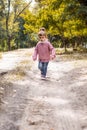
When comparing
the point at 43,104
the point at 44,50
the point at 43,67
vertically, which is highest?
the point at 44,50

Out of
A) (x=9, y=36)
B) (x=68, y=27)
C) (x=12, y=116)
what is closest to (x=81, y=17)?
(x=68, y=27)

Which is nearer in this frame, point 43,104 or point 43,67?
point 43,104

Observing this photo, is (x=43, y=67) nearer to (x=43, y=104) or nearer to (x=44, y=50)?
(x=44, y=50)

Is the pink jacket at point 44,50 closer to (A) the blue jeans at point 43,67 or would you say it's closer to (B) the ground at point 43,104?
(A) the blue jeans at point 43,67

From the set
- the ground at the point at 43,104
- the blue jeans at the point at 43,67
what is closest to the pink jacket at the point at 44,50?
the blue jeans at the point at 43,67

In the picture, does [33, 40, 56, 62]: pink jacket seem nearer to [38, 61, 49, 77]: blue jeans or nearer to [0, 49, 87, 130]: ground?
[38, 61, 49, 77]: blue jeans

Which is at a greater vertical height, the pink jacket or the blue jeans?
the pink jacket

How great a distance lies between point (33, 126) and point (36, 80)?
713 cm

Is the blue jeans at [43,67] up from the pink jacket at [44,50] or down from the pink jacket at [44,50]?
down

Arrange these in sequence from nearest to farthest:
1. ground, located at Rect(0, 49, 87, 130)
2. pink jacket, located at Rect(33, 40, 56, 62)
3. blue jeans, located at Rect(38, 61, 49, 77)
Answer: ground, located at Rect(0, 49, 87, 130) < blue jeans, located at Rect(38, 61, 49, 77) < pink jacket, located at Rect(33, 40, 56, 62)

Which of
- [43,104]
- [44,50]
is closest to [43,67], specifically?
[44,50]

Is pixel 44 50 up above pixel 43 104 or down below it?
above

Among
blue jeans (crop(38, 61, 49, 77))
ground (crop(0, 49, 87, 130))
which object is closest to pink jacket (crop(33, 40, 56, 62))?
blue jeans (crop(38, 61, 49, 77))

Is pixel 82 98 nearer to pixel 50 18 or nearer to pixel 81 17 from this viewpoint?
pixel 81 17
